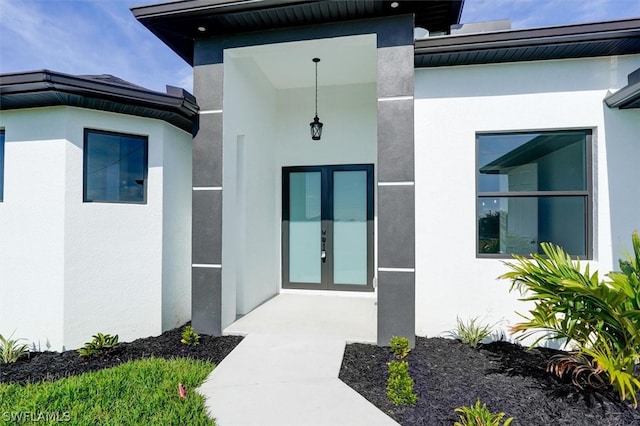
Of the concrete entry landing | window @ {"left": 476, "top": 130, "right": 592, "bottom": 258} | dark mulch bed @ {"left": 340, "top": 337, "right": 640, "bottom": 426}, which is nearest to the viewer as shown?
dark mulch bed @ {"left": 340, "top": 337, "right": 640, "bottom": 426}

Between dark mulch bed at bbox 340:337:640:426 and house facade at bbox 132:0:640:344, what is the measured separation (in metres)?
0.41

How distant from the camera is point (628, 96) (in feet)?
11.5

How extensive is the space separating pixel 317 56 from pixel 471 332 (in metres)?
4.77

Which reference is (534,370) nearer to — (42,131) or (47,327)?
(47,327)

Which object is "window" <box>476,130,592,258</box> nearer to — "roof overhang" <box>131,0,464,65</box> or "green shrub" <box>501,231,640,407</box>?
"green shrub" <box>501,231,640,407</box>

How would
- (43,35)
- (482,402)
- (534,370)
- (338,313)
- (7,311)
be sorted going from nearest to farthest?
(482,402) → (534,370) → (7,311) → (338,313) → (43,35)

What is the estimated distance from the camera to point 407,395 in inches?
110

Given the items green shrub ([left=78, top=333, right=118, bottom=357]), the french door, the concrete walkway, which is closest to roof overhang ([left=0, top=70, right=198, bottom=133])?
the french door

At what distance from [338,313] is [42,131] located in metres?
4.97

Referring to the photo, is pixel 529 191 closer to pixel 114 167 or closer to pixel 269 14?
pixel 269 14

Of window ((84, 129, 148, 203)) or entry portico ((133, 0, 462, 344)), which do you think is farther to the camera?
window ((84, 129, 148, 203))

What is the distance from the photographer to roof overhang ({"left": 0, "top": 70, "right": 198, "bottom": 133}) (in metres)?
3.68

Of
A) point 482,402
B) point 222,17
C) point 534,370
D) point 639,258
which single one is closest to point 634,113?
point 639,258

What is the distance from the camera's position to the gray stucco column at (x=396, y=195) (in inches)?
156
